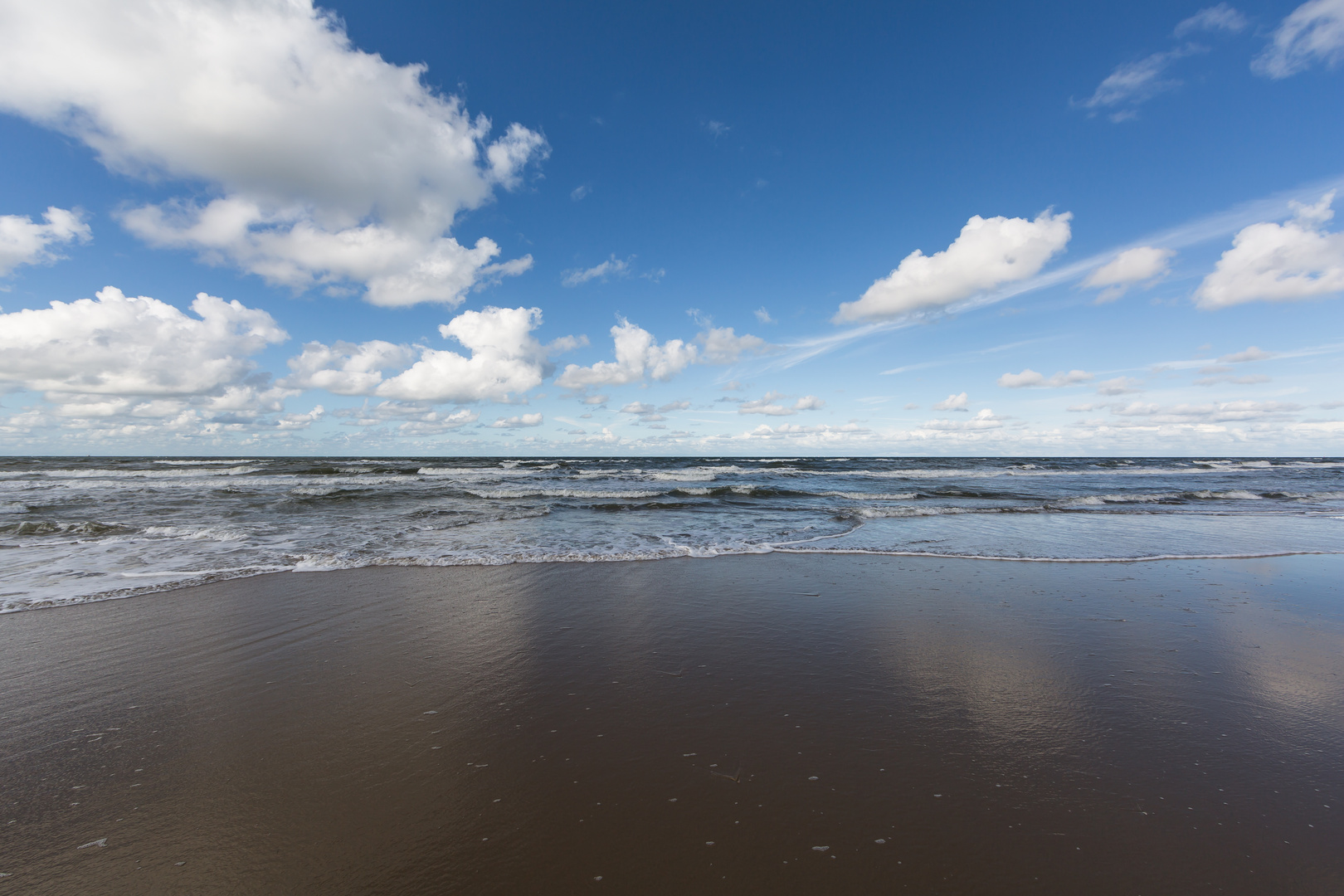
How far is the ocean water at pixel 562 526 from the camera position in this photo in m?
9.63

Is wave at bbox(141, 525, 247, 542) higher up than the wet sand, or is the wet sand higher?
wave at bbox(141, 525, 247, 542)

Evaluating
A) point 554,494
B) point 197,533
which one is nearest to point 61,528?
point 197,533

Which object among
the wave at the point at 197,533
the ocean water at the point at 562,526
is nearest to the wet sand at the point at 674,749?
the ocean water at the point at 562,526

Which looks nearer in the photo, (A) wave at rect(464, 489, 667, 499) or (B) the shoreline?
(B) the shoreline

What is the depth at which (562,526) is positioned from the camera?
14453mm

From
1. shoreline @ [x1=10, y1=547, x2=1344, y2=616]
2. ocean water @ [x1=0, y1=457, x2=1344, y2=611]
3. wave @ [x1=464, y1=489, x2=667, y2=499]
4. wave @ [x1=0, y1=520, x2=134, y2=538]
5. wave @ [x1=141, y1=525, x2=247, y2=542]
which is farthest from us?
wave @ [x1=464, y1=489, x2=667, y2=499]

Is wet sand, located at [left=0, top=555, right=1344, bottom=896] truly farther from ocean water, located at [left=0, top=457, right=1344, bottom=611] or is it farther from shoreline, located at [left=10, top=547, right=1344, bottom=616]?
ocean water, located at [left=0, top=457, right=1344, bottom=611]

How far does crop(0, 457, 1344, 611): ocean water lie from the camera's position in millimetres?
9633

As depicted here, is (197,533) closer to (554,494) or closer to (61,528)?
(61,528)

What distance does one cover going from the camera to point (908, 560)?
31.6 feet

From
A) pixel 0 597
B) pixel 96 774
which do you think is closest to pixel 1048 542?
pixel 96 774

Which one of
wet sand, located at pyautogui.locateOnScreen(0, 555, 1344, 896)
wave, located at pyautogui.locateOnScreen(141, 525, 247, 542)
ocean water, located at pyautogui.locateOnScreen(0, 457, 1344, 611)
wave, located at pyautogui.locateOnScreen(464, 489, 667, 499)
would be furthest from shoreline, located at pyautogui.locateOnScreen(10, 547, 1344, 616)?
wave, located at pyautogui.locateOnScreen(464, 489, 667, 499)

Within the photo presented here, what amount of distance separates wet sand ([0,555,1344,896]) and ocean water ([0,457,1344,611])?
3161mm

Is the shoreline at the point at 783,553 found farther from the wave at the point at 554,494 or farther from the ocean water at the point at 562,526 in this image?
the wave at the point at 554,494
